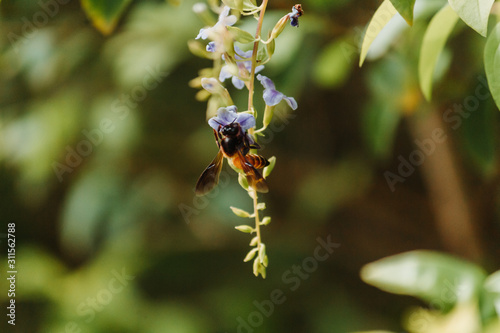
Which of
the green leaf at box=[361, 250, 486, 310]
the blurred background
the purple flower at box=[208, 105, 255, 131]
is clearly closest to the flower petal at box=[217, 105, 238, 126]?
the purple flower at box=[208, 105, 255, 131]

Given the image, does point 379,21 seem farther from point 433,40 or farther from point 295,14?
point 433,40

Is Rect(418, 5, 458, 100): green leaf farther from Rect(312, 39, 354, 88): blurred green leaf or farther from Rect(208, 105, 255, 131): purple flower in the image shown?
Rect(312, 39, 354, 88): blurred green leaf

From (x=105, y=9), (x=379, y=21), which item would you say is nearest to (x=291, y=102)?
(x=379, y=21)

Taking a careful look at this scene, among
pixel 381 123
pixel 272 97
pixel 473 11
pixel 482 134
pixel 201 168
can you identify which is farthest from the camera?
pixel 201 168

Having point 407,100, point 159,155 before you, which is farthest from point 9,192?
point 407,100

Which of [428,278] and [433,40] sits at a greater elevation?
[433,40]

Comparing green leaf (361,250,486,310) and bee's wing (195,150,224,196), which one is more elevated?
bee's wing (195,150,224,196)
